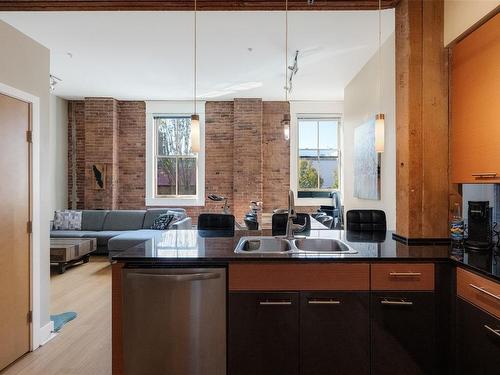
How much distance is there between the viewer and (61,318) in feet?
10.6

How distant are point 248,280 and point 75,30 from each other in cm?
369

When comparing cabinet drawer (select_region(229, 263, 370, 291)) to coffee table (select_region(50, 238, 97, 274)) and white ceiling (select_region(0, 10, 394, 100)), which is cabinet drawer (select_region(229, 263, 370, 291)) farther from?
coffee table (select_region(50, 238, 97, 274))

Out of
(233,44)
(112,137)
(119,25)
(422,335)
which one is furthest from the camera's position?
(112,137)

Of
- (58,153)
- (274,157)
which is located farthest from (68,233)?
(274,157)

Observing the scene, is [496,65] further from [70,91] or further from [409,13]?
[70,91]

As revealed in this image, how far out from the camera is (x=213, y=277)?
182 cm

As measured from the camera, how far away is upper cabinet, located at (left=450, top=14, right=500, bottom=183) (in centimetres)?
188

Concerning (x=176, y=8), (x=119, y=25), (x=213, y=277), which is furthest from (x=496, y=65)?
(x=119, y=25)

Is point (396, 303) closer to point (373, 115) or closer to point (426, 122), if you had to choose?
point (426, 122)

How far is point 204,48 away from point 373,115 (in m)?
2.39

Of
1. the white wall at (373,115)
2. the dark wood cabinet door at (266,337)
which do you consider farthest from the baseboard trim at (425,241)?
the white wall at (373,115)

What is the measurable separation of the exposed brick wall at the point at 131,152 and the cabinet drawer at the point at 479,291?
6453 mm

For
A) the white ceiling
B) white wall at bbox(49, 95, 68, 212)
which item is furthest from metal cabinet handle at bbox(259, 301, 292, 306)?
white wall at bbox(49, 95, 68, 212)

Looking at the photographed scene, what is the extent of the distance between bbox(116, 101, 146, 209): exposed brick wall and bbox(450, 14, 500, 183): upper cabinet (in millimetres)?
6169
